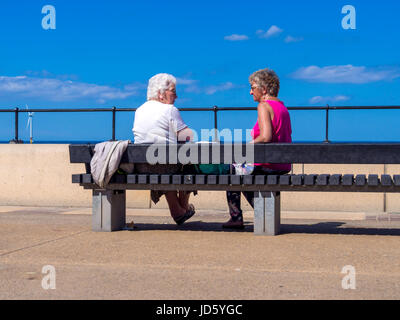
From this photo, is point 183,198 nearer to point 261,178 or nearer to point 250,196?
point 250,196

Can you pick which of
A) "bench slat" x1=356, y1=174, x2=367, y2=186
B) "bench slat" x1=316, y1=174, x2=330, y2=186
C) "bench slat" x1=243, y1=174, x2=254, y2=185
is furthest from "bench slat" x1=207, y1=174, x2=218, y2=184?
"bench slat" x1=356, y1=174, x2=367, y2=186

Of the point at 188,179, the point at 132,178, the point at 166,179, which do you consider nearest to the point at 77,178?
the point at 132,178

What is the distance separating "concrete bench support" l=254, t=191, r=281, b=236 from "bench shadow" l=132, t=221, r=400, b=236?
360 mm

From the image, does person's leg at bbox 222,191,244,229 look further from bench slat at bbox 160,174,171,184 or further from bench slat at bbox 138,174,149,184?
bench slat at bbox 138,174,149,184

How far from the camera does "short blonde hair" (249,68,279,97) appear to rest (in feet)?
18.2

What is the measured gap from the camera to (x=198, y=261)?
4125 millimetres

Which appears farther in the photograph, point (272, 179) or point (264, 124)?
point (264, 124)

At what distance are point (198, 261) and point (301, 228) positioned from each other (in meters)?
2.19

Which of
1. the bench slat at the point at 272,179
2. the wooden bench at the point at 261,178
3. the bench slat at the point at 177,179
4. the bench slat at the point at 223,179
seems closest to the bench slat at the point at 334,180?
the wooden bench at the point at 261,178

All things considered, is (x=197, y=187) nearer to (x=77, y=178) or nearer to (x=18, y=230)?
(x=77, y=178)
